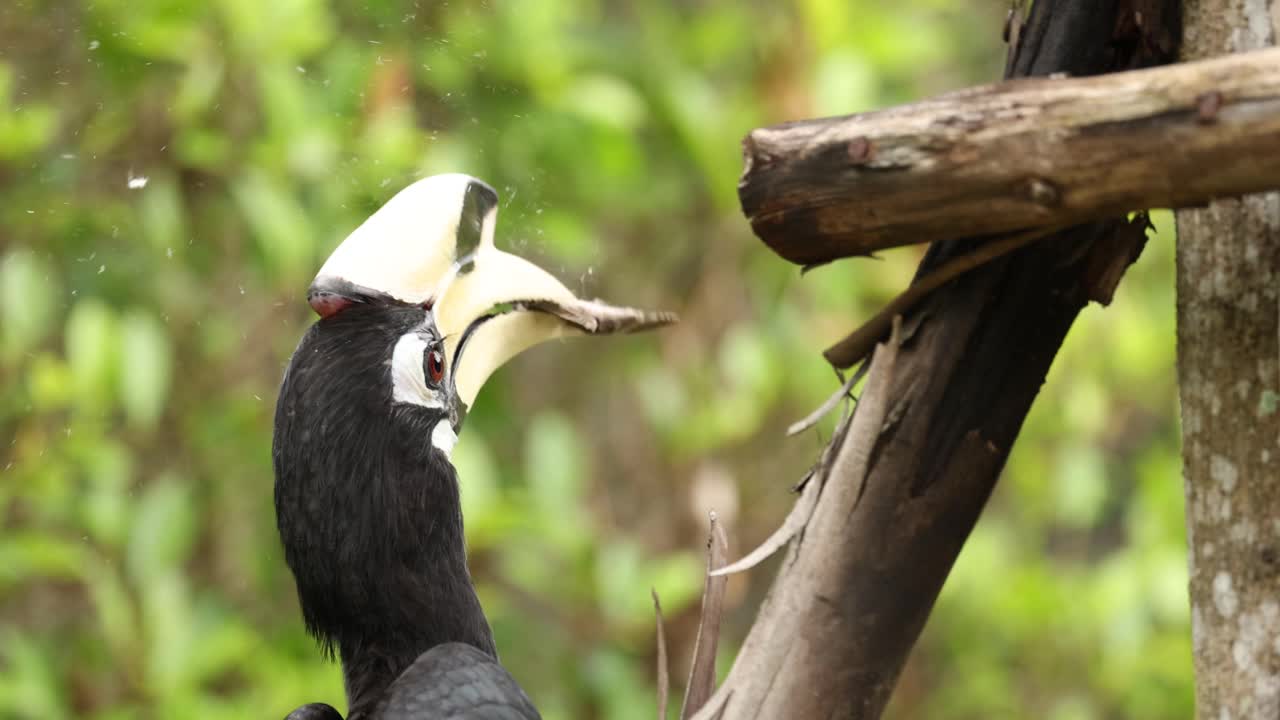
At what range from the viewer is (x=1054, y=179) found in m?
0.72

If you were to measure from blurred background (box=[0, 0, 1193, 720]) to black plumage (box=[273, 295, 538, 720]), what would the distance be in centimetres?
66

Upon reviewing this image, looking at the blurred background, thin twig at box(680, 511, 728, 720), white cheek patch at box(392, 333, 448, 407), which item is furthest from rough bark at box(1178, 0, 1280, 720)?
the blurred background

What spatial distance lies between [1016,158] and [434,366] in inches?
20.4

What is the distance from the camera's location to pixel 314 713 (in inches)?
38.8

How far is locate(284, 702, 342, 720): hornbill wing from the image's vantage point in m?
0.97

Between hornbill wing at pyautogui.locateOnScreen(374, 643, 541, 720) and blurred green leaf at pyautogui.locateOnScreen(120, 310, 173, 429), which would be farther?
blurred green leaf at pyautogui.locateOnScreen(120, 310, 173, 429)

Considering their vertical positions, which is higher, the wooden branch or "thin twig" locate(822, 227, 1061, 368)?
the wooden branch

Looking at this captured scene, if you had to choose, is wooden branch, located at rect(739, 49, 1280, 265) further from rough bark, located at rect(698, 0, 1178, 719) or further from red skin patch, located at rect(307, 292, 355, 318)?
red skin patch, located at rect(307, 292, 355, 318)

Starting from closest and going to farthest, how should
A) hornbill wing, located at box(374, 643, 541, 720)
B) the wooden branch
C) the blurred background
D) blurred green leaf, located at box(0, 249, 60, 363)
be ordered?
the wooden branch < hornbill wing, located at box(374, 643, 541, 720) < blurred green leaf, located at box(0, 249, 60, 363) < the blurred background

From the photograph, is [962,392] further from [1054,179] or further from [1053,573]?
[1053,573]

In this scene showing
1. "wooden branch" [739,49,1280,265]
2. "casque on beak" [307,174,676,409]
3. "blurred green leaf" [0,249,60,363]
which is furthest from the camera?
"blurred green leaf" [0,249,60,363]

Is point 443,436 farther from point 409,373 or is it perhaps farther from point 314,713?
point 314,713

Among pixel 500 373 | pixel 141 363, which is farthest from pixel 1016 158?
pixel 500 373

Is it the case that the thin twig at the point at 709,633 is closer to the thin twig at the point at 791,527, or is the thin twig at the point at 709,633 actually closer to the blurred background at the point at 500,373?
the thin twig at the point at 791,527
